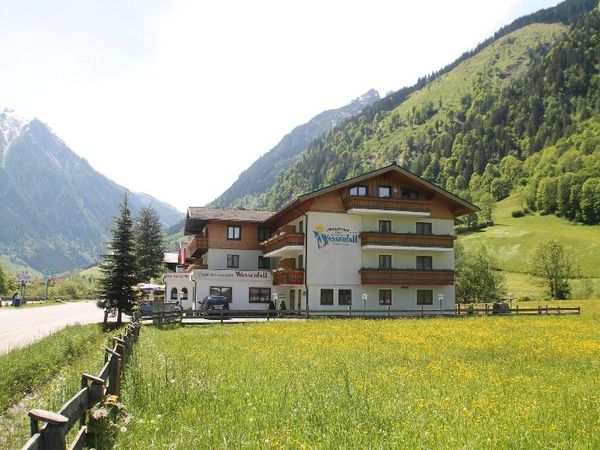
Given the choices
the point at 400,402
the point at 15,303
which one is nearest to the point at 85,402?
the point at 400,402

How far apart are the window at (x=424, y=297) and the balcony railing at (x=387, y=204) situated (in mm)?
7791

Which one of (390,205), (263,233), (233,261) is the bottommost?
(233,261)

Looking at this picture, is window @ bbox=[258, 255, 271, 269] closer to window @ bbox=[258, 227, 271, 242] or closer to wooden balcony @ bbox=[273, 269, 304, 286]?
window @ bbox=[258, 227, 271, 242]

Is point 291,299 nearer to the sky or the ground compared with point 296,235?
nearer to the ground

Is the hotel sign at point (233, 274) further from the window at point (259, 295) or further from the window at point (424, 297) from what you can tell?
the window at point (424, 297)

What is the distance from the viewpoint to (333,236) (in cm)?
5078

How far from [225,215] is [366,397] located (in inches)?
1924

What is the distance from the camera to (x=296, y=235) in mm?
50062

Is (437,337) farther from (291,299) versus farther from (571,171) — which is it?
(571,171)

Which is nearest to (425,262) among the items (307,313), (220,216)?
(307,313)

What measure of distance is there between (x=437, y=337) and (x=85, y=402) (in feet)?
68.0

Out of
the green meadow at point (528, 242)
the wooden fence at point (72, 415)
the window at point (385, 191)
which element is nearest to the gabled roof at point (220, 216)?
the window at point (385, 191)

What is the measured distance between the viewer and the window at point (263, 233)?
198 feet

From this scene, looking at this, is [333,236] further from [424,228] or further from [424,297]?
[424,297]
